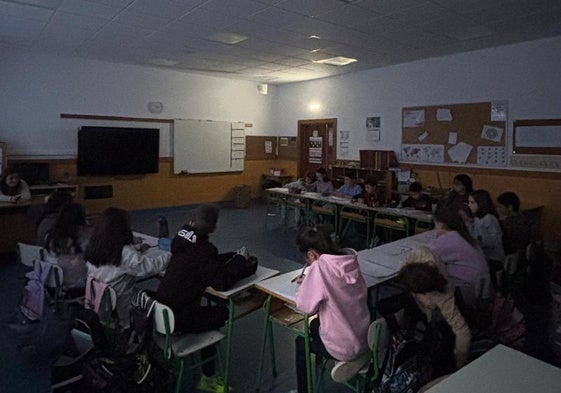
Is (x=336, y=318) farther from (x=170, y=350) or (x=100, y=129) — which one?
(x=100, y=129)

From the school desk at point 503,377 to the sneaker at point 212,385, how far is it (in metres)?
1.47

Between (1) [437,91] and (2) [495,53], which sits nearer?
(2) [495,53]

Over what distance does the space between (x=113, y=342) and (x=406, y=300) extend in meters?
1.57

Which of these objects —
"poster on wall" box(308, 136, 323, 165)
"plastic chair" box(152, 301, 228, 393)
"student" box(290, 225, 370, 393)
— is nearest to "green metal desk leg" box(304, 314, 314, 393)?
"student" box(290, 225, 370, 393)

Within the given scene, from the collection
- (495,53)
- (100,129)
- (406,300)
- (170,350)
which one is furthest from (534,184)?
(100,129)

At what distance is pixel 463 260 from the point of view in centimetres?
264

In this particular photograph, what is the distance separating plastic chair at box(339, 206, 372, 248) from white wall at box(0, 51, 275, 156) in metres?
4.24

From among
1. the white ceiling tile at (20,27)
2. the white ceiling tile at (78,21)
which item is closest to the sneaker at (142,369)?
the white ceiling tile at (78,21)

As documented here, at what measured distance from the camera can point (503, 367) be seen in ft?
4.81

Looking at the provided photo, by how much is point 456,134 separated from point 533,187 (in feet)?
4.62

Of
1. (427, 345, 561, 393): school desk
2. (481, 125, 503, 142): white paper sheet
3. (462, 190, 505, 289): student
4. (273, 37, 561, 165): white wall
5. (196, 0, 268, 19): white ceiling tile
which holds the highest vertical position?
(196, 0, 268, 19): white ceiling tile

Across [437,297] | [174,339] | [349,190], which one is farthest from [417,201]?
[174,339]

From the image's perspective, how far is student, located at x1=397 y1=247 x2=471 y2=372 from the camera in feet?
6.80

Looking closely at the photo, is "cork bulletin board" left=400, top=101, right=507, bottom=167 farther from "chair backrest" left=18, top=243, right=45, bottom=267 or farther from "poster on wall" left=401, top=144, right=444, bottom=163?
"chair backrest" left=18, top=243, right=45, bottom=267
